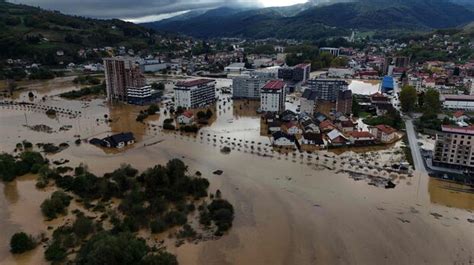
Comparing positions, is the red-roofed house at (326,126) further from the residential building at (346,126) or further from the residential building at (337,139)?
the residential building at (337,139)

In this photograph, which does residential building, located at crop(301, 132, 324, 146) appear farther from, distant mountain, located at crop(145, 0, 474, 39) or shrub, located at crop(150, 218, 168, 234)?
distant mountain, located at crop(145, 0, 474, 39)

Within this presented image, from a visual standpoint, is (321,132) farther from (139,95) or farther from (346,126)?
(139,95)

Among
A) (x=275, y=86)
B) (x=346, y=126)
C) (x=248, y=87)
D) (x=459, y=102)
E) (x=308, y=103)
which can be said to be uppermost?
(x=275, y=86)

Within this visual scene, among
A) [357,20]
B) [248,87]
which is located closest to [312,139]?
[248,87]

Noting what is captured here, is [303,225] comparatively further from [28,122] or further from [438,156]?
[28,122]

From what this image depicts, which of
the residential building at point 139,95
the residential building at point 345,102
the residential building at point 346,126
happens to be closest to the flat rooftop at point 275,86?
the residential building at point 345,102
